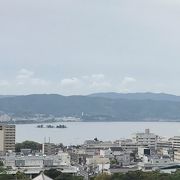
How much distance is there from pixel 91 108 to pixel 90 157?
94313 millimetres

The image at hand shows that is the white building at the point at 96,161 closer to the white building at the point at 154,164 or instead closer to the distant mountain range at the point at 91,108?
the white building at the point at 154,164

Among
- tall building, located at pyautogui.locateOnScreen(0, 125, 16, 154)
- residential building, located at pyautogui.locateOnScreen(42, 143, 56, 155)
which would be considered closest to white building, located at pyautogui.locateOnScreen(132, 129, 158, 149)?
residential building, located at pyautogui.locateOnScreen(42, 143, 56, 155)

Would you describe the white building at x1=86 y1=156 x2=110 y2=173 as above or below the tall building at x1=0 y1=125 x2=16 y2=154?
below

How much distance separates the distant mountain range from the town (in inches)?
2955

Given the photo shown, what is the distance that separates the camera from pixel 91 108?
12669 cm

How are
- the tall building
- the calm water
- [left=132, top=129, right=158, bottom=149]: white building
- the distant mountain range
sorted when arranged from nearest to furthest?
1. the tall building
2. [left=132, top=129, right=158, bottom=149]: white building
3. the calm water
4. the distant mountain range

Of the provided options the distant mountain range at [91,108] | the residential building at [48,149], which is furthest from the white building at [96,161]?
the distant mountain range at [91,108]

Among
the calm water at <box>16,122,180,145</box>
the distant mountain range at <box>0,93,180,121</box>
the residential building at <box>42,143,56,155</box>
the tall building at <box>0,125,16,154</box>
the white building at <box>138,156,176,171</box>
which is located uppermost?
the distant mountain range at <box>0,93,180,121</box>

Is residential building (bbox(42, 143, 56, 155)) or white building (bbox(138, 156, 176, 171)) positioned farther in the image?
residential building (bbox(42, 143, 56, 155))

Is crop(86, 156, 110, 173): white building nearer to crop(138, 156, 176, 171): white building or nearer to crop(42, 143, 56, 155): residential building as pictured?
crop(138, 156, 176, 171): white building

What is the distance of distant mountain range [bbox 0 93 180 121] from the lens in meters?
120

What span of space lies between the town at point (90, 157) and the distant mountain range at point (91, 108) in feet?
246

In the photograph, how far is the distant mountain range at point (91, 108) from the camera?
120m

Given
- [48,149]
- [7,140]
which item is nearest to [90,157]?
[48,149]
